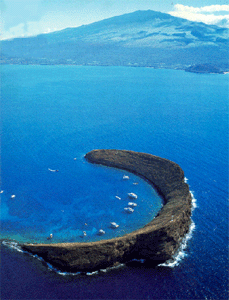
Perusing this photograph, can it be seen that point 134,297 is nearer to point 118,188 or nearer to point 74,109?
point 118,188

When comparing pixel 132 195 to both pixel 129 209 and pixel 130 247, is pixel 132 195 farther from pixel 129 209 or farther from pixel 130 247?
pixel 130 247

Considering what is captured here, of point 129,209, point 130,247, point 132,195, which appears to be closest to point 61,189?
point 132,195

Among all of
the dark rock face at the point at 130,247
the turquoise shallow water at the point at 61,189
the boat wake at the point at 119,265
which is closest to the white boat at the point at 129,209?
the turquoise shallow water at the point at 61,189

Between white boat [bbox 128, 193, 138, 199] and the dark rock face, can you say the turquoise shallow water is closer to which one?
white boat [bbox 128, 193, 138, 199]

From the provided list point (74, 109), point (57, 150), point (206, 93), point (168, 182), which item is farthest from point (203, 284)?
point (206, 93)

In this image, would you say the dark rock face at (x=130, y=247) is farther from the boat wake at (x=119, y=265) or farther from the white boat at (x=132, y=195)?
the white boat at (x=132, y=195)

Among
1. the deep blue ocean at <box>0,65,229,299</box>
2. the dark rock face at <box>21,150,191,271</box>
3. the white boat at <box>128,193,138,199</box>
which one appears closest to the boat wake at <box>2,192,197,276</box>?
the deep blue ocean at <box>0,65,229,299</box>

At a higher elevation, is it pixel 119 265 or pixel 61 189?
pixel 61 189

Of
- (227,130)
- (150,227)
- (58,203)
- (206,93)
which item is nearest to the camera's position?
(150,227)
